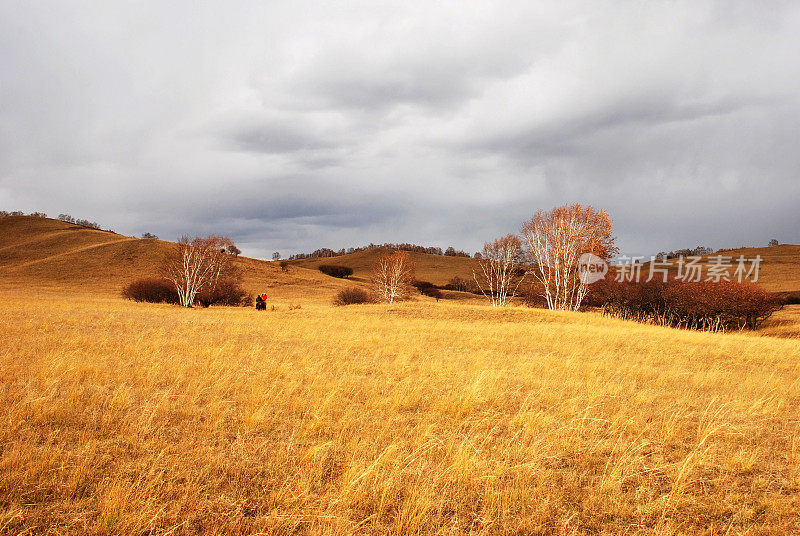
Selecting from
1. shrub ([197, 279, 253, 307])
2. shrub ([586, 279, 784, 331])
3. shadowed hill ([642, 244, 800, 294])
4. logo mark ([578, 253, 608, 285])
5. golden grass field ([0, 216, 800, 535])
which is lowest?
shrub ([197, 279, 253, 307])

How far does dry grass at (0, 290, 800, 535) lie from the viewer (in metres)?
3.62

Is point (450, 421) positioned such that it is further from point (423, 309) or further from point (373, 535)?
point (423, 309)

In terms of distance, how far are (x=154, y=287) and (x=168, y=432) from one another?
44.0 meters

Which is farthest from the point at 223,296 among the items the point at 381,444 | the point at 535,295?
the point at 381,444

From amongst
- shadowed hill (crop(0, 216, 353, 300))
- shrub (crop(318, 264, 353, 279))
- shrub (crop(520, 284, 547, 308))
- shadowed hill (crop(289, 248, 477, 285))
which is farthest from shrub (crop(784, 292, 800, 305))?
shrub (crop(318, 264, 353, 279))

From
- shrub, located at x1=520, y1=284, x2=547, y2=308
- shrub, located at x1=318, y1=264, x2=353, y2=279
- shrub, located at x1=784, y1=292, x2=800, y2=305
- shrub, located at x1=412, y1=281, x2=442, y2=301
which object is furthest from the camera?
shrub, located at x1=318, y1=264, x2=353, y2=279

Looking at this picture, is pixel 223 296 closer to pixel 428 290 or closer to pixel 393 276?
pixel 393 276

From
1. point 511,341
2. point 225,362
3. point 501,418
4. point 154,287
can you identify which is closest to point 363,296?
point 154,287

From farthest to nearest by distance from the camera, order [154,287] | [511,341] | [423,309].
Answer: [154,287] < [423,309] < [511,341]

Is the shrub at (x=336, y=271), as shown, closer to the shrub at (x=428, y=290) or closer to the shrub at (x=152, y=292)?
the shrub at (x=428, y=290)

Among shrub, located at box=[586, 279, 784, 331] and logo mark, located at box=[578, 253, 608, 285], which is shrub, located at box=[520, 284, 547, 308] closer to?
logo mark, located at box=[578, 253, 608, 285]

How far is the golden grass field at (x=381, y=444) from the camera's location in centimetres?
362

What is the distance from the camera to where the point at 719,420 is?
639 cm

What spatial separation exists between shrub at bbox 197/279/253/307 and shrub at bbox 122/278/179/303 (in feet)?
9.79
